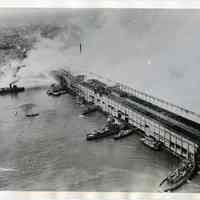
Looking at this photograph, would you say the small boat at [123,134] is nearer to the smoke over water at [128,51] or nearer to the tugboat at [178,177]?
the smoke over water at [128,51]

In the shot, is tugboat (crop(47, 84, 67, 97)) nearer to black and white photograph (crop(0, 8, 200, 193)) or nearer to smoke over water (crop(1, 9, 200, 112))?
black and white photograph (crop(0, 8, 200, 193))

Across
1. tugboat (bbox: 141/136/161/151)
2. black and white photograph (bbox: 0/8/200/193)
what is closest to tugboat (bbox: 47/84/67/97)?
black and white photograph (bbox: 0/8/200/193)

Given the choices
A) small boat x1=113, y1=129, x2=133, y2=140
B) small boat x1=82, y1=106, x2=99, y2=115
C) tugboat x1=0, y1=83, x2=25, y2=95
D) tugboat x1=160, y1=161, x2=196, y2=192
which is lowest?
tugboat x1=160, y1=161, x2=196, y2=192

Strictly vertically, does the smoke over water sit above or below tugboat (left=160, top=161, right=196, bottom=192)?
above

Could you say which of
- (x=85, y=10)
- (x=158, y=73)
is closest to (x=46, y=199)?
(x=158, y=73)

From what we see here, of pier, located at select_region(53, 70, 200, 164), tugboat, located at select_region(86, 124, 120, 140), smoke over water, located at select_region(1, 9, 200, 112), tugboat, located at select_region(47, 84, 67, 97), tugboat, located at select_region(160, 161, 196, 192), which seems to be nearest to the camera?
tugboat, located at select_region(160, 161, 196, 192)

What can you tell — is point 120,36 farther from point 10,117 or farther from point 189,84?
point 10,117

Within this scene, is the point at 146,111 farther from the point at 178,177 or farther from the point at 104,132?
the point at 178,177
